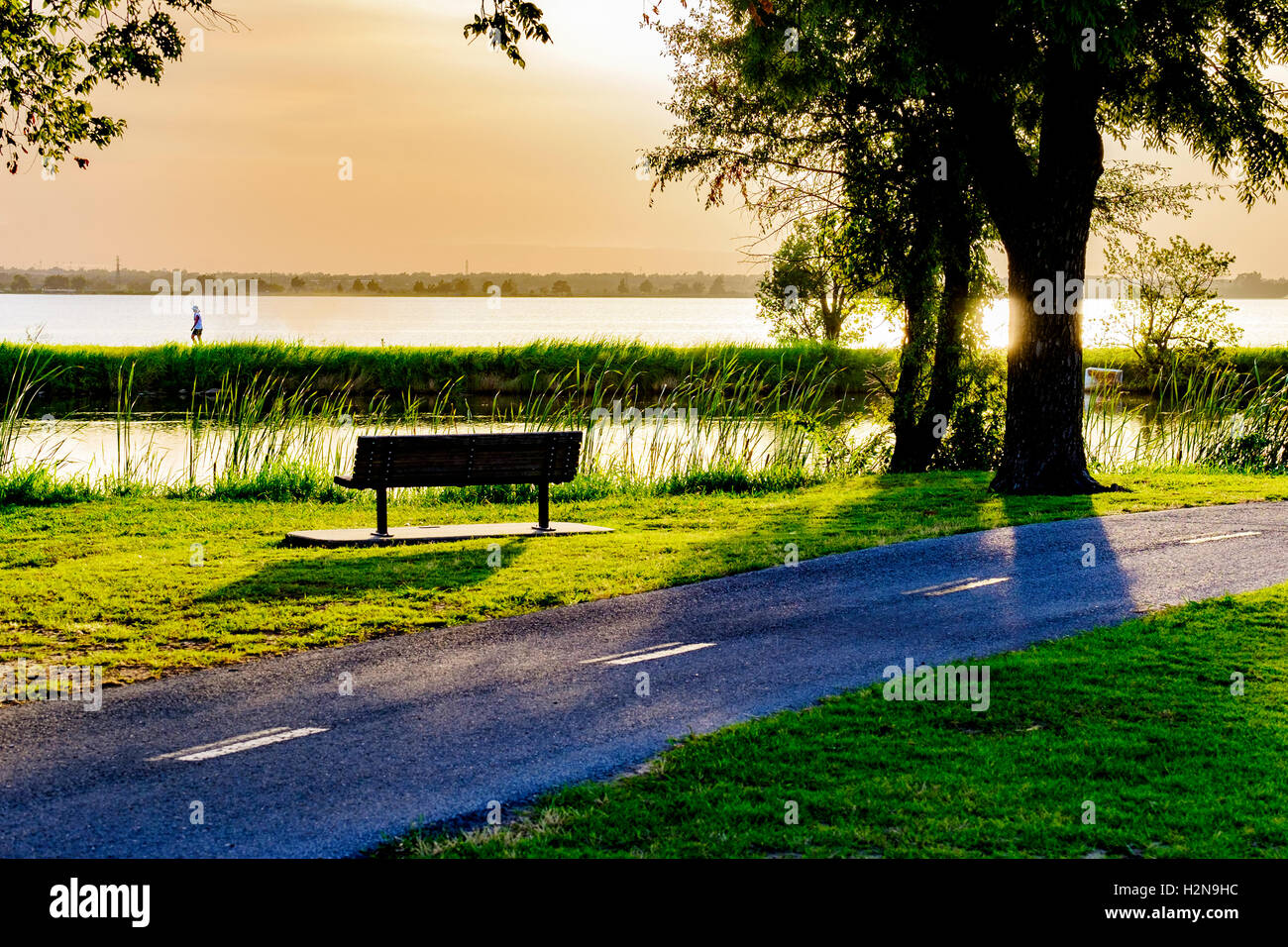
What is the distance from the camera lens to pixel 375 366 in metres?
47.5

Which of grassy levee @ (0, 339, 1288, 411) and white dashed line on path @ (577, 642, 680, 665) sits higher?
grassy levee @ (0, 339, 1288, 411)

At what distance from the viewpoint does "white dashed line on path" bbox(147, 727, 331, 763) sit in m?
6.50

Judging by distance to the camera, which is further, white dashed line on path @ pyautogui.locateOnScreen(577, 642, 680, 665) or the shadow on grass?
the shadow on grass

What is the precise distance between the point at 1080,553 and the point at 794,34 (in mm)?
9454

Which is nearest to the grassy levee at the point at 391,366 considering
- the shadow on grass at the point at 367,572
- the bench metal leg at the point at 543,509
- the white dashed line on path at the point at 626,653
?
the bench metal leg at the point at 543,509

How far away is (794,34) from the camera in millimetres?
18000

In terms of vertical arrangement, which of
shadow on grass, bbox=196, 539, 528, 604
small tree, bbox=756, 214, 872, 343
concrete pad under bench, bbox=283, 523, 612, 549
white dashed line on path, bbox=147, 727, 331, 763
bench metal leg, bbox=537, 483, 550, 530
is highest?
small tree, bbox=756, 214, 872, 343

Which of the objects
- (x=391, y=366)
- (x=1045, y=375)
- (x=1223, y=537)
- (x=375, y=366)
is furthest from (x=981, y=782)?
(x=391, y=366)

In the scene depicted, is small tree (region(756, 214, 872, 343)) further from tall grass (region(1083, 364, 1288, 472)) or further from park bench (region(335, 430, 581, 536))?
park bench (region(335, 430, 581, 536))

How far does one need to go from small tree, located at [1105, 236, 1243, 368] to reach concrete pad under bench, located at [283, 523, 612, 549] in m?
22.8

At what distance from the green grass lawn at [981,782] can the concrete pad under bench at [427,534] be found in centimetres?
678

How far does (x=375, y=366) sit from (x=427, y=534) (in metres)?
35.3

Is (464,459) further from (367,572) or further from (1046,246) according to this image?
(1046,246)

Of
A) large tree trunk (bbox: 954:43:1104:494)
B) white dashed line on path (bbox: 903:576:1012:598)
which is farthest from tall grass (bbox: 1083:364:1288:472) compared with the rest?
white dashed line on path (bbox: 903:576:1012:598)
